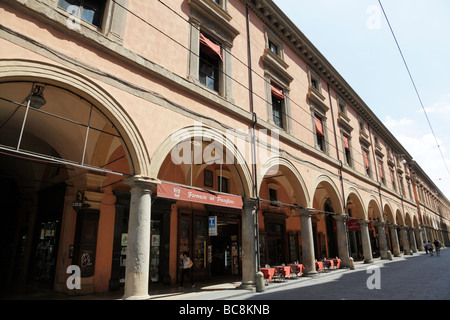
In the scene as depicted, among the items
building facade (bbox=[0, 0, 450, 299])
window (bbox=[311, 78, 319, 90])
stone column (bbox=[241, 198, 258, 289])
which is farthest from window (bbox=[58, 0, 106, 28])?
window (bbox=[311, 78, 319, 90])

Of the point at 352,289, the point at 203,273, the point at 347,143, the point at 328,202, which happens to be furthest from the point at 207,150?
the point at 328,202

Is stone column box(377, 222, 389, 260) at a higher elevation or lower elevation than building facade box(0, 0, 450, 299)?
lower

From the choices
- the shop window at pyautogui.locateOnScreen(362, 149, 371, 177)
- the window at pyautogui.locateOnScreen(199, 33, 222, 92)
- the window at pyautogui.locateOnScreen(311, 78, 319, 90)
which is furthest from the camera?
the shop window at pyautogui.locateOnScreen(362, 149, 371, 177)

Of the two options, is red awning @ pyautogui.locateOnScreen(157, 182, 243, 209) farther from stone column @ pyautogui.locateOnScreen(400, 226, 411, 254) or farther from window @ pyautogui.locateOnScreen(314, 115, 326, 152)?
stone column @ pyautogui.locateOnScreen(400, 226, 411, 254)

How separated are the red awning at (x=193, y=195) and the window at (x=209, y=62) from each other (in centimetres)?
444

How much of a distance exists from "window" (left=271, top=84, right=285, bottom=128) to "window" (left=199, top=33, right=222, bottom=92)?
3749mm

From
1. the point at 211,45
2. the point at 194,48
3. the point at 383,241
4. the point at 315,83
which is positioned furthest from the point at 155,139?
the point at 383,241

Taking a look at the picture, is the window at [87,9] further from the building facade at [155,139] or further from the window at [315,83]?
the window at [315,83]

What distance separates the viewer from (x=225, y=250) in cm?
1486

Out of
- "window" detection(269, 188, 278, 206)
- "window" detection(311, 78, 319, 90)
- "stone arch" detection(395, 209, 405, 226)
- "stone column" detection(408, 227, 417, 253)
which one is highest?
"window" detection(311, 78, 319, 90)

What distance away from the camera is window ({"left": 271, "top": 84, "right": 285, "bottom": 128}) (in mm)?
14078

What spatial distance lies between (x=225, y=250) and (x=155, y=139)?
9.04m

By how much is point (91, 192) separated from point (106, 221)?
1.26m

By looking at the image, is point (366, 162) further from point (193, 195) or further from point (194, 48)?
point (193, 195)
